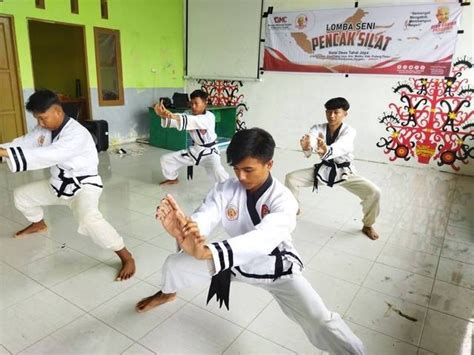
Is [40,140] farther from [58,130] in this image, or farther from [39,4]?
[39,4]

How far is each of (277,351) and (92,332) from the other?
874mm

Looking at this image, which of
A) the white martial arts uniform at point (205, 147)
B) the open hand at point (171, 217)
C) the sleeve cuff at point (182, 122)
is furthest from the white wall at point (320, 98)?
the open hand at point (171, 217)

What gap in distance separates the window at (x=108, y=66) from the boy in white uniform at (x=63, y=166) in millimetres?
3789

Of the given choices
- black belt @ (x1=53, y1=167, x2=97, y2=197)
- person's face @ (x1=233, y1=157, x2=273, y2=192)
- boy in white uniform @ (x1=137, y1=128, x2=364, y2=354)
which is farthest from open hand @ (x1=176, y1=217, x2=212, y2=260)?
black belt @ (x1=53, y1=167, x2=97, y2=197)

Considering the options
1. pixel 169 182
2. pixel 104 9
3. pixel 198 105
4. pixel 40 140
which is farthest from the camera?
pixel 104 9

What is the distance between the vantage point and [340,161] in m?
A: 2.78

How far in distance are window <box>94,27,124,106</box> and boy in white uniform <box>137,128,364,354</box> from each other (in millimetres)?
4934

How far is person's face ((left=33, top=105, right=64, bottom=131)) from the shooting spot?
6.71 ft

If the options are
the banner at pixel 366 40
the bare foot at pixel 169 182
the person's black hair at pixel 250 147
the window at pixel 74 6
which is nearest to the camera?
the person's black hair at pixel 250 147

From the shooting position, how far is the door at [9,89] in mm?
4477

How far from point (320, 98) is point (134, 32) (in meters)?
3.37

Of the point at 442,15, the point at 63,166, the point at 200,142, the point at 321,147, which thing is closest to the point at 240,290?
the point at 321,147

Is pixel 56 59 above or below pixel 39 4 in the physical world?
below

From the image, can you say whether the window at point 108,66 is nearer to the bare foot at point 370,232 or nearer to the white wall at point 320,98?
the white wall at point 320,98
